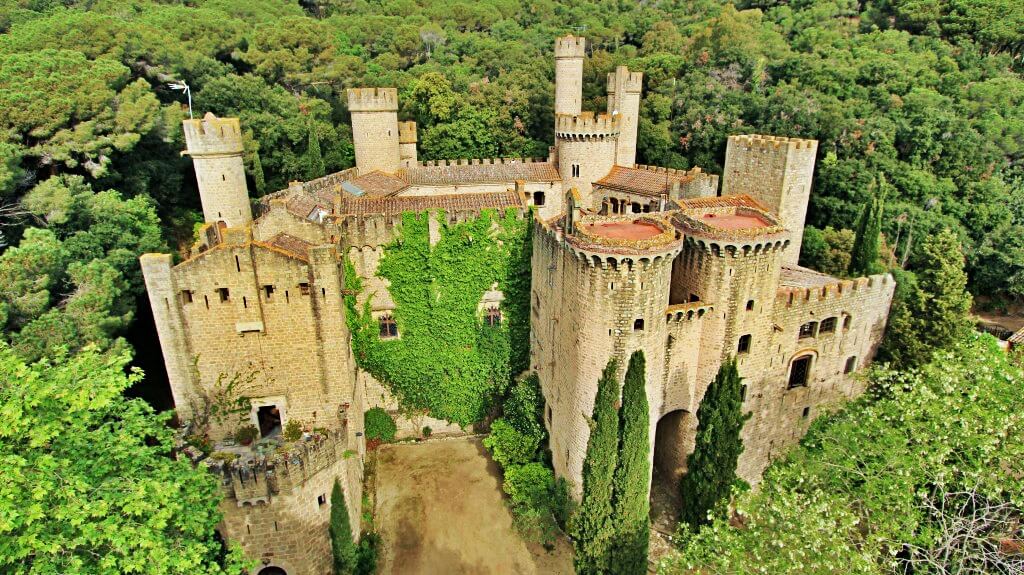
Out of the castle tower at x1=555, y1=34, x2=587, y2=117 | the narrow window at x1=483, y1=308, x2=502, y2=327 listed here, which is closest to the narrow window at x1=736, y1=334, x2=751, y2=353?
the narrow window at x1=483, y1=308, x2=502, y2=327

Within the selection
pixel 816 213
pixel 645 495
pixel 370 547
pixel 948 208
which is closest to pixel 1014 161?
pixel 948 208

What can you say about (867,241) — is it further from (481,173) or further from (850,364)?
(481,173)

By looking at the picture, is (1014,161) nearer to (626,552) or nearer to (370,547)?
(626,552)

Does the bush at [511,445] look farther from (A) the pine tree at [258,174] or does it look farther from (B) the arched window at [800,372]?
(A) the pine tree at [258,174]

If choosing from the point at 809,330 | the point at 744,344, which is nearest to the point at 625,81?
the point at 809,330

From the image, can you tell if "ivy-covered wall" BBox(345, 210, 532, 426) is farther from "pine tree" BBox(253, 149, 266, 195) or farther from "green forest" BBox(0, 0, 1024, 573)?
"pine tree" BBox(253, 149, 266, 195)
